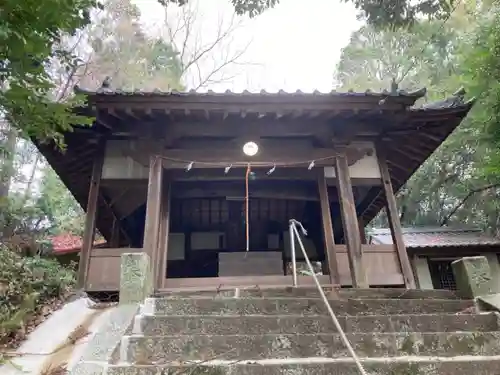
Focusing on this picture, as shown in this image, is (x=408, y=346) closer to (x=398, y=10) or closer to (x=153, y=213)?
(x=153, y=213)

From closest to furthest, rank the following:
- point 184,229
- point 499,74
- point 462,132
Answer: point 499,74 < point 184,229 < point 462,132

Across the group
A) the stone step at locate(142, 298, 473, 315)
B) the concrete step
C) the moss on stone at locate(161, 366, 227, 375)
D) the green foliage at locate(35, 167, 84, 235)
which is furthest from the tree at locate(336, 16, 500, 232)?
the green foliage at locate(35, 167, 84, 235)

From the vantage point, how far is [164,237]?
700 centimetres

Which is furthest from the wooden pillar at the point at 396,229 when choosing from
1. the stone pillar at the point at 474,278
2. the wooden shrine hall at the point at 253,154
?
the stone pillar at the point at 474,278

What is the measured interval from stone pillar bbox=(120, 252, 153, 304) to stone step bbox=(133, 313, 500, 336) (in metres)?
0.62

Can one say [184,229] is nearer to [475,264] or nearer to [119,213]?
[119,213]

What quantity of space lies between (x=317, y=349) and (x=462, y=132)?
10681 mm

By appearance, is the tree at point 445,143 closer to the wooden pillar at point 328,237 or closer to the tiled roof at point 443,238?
the tiled roof at point 443,238

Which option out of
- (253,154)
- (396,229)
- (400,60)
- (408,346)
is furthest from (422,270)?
(400,60)

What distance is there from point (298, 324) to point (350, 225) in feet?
9.43

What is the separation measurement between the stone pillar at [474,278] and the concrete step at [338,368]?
5.02 ft

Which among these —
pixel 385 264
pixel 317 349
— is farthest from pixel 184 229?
pixel 317 349

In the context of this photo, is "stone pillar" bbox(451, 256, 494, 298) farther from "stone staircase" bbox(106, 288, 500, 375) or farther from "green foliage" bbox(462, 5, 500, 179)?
"green foliage" bbox(462, 5, 500, 179)

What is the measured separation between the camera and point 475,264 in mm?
4957
